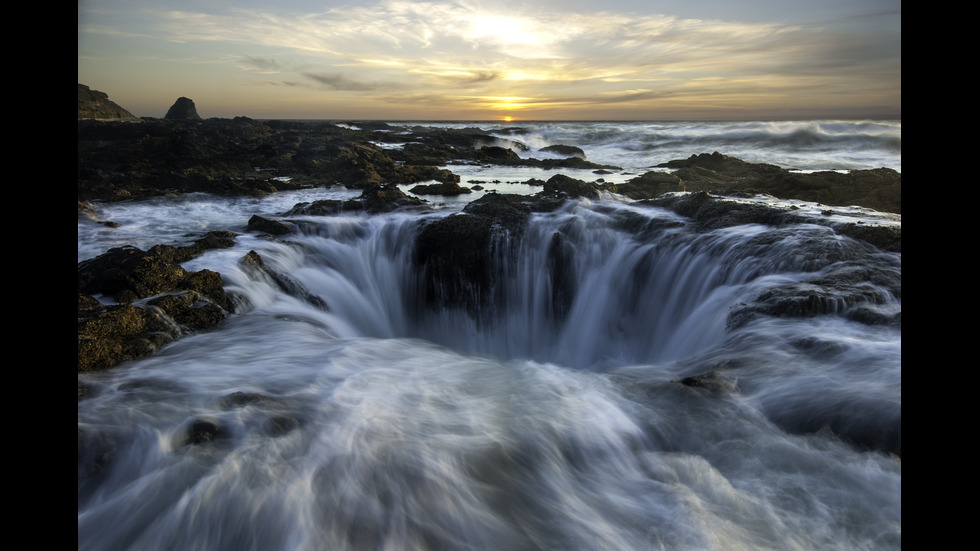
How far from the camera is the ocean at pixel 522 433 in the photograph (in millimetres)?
2908

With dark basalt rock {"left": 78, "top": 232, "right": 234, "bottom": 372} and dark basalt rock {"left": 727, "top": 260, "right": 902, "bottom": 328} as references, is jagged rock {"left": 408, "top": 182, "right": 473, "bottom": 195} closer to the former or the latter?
dark basalt rock {"left": 78, "top": 232, "right": 234, "bottom": 372}

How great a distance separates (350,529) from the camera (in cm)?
290

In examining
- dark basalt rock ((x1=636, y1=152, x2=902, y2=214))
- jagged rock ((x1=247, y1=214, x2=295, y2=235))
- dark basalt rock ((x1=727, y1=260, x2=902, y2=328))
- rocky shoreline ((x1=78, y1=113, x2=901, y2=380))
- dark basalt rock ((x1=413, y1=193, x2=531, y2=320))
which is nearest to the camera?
dark basalt rock ((x1=727, y1=260, x2=902, y2=328))

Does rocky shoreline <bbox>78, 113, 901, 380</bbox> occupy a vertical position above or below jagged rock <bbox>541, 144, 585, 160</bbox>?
below

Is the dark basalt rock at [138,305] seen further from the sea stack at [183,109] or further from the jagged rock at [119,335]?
the sea stack at [183,109]

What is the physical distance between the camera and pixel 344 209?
10750mm

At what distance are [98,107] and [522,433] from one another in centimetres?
5258

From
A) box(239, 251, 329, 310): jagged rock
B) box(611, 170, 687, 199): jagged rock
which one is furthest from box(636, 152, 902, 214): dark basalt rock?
box(239, 251, 329, 310): jagged rock

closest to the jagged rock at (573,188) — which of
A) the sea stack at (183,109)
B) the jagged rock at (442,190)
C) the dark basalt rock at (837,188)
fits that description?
the dark basalt rock at (837,188)

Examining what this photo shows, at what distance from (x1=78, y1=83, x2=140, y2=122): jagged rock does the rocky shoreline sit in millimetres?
25444

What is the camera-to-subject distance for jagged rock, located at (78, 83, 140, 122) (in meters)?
40.4
